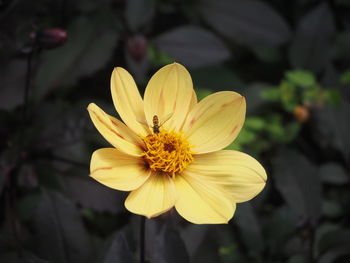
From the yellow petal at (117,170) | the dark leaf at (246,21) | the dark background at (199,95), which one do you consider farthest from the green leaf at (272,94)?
the yellow petal at (117,170)

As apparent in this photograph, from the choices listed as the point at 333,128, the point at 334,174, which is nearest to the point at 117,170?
the point at 334,174

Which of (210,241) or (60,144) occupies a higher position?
(60,144)

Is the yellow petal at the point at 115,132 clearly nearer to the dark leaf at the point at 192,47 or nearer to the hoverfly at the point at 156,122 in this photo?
the hoverfly at the point at 156,122

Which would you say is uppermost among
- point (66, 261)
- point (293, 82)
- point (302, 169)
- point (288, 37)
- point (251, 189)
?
point (288, 37)

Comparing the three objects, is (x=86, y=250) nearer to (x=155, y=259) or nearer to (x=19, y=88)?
(x=155, y=259)

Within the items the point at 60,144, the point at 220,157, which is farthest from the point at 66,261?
the point at 220,157

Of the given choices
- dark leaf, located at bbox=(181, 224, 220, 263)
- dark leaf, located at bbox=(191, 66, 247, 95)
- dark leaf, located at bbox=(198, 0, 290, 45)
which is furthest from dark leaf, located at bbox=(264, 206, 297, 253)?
dark leaf, located at bbox=(198, 0, 290, 45)

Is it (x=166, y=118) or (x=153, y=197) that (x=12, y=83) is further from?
(x=153, y=197)
